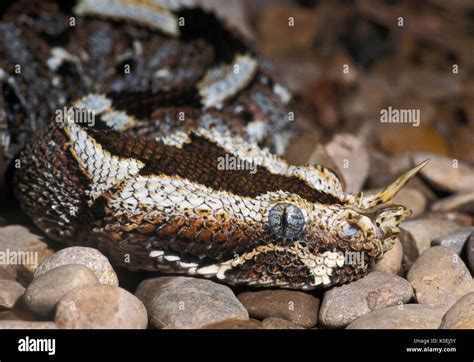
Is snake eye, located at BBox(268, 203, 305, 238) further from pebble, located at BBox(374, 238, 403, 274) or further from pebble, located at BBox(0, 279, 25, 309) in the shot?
pebble, located at BBox(0, 279, 25, 309)

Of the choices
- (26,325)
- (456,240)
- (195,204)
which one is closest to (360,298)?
(456,240)

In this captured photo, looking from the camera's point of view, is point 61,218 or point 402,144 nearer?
point 61,218

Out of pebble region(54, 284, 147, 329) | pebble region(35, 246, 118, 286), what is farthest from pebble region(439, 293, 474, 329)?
pebble region(35, 246, 118, 286)

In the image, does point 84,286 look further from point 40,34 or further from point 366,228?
point 40,34

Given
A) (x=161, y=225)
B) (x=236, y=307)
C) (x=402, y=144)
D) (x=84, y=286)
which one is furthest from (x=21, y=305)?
(x=402, y=144)

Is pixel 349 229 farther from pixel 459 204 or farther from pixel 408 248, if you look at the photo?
pixel 459 204
